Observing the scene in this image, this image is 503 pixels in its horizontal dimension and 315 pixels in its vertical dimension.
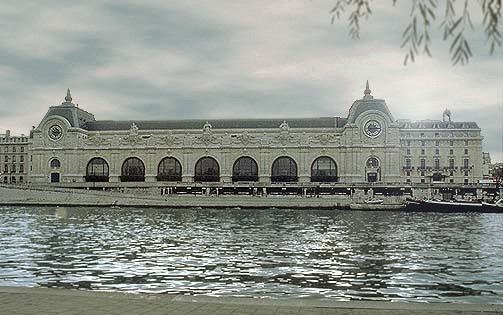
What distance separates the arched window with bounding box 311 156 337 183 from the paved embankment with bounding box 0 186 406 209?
23.5 m

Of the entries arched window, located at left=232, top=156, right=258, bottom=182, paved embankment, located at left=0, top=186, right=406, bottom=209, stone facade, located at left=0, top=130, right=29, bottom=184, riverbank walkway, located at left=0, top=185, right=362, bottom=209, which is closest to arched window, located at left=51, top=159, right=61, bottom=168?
riverbank walkway, located at left=0, top=185, right=362, bottom=209

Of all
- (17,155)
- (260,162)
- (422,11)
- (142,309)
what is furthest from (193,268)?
(17,155)

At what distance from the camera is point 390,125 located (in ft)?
391

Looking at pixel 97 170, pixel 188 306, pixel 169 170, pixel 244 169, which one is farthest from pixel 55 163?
pixel 188 306

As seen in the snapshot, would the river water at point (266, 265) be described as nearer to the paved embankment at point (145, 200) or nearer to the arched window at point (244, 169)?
the paved embankment at point (145, 200)

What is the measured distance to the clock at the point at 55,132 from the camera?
416 ft

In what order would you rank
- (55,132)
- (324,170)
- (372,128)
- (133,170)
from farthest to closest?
1. (55,132)
2. (133,170)
3. (324,170)
4. (372,128)

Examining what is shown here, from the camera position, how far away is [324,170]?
121625 millimetres

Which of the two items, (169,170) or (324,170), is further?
(169,170)

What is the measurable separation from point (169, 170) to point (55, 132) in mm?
26221

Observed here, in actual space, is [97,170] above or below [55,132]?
below

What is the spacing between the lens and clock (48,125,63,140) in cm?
12688

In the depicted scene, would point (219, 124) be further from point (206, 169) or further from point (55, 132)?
point (55, 132)

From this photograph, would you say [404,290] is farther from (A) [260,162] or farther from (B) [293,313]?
(A) [260,162]
